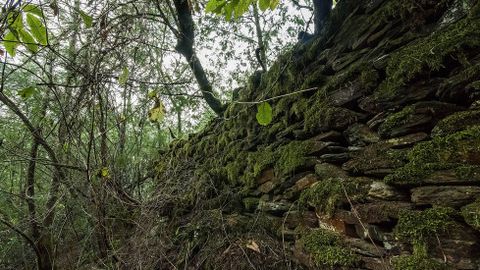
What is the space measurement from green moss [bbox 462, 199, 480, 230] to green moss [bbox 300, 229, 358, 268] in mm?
600

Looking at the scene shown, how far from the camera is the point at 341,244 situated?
1688 millimetres

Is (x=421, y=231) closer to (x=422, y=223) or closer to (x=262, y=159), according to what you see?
(x=422, y=223)

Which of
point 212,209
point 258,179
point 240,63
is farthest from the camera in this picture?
point 240,63

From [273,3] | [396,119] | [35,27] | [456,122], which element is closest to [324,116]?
[396,119]

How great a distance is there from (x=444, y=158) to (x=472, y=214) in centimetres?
28

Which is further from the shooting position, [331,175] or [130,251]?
[130,251]

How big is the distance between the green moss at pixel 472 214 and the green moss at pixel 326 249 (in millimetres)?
600

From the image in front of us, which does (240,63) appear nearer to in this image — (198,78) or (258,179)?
(198,78)

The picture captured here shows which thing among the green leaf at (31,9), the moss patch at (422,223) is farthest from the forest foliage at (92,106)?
the moss patch at (422,223)

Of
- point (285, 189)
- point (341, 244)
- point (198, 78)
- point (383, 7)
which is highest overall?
point (198, 78)

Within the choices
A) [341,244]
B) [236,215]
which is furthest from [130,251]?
[341,244]

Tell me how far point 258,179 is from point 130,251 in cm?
174

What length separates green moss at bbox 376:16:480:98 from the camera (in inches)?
53.5

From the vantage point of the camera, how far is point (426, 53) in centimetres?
147
